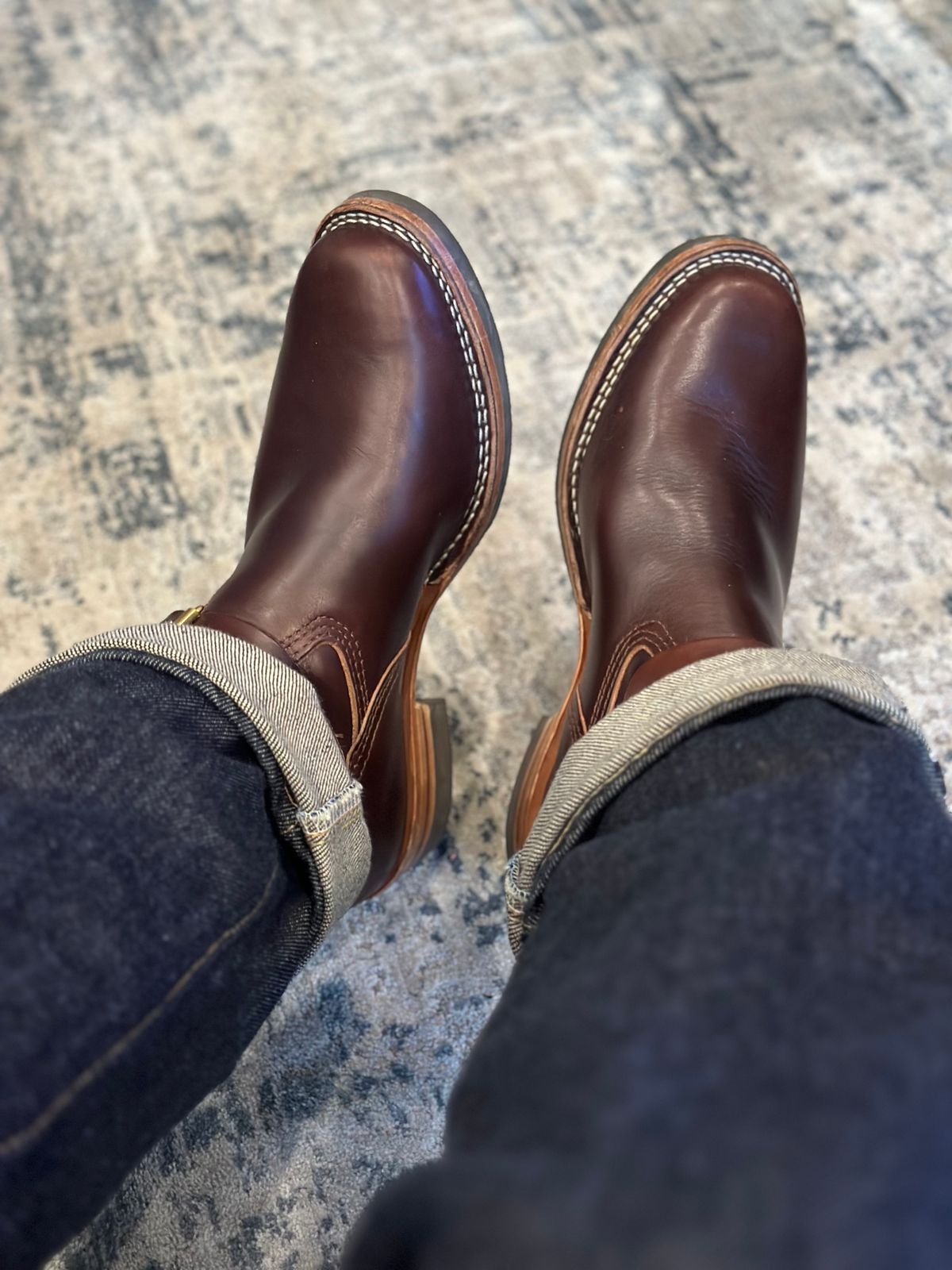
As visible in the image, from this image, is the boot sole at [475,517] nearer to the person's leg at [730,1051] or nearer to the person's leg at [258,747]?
the person's leg at [258,747]

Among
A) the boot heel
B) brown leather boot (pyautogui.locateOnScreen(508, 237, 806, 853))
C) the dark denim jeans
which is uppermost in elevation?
the dark denim jeans

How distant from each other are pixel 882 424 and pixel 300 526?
57cm

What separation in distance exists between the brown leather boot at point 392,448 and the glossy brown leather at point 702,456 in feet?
0.37

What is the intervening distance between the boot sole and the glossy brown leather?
3.3 inches

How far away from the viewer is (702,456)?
0.78 metres

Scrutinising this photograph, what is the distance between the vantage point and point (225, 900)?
0.45 m

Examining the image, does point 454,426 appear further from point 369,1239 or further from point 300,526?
point 369,1239

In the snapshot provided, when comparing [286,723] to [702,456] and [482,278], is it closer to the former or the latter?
[702,456]

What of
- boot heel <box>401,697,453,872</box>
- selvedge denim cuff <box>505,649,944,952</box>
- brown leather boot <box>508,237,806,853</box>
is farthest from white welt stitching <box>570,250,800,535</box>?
selvedge denim cuff <box>505,649,944,952</box>

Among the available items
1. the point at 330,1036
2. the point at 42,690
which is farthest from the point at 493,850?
the point at 42,690

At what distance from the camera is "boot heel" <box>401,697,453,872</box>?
754 millimetres

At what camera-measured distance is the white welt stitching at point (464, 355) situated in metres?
0.79

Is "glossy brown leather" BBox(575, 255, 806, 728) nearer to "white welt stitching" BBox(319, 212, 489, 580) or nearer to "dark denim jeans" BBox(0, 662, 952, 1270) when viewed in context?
"white welt stitching" BBox(319, 212, 489, 580)

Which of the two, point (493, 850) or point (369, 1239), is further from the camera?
point (493, 850)
